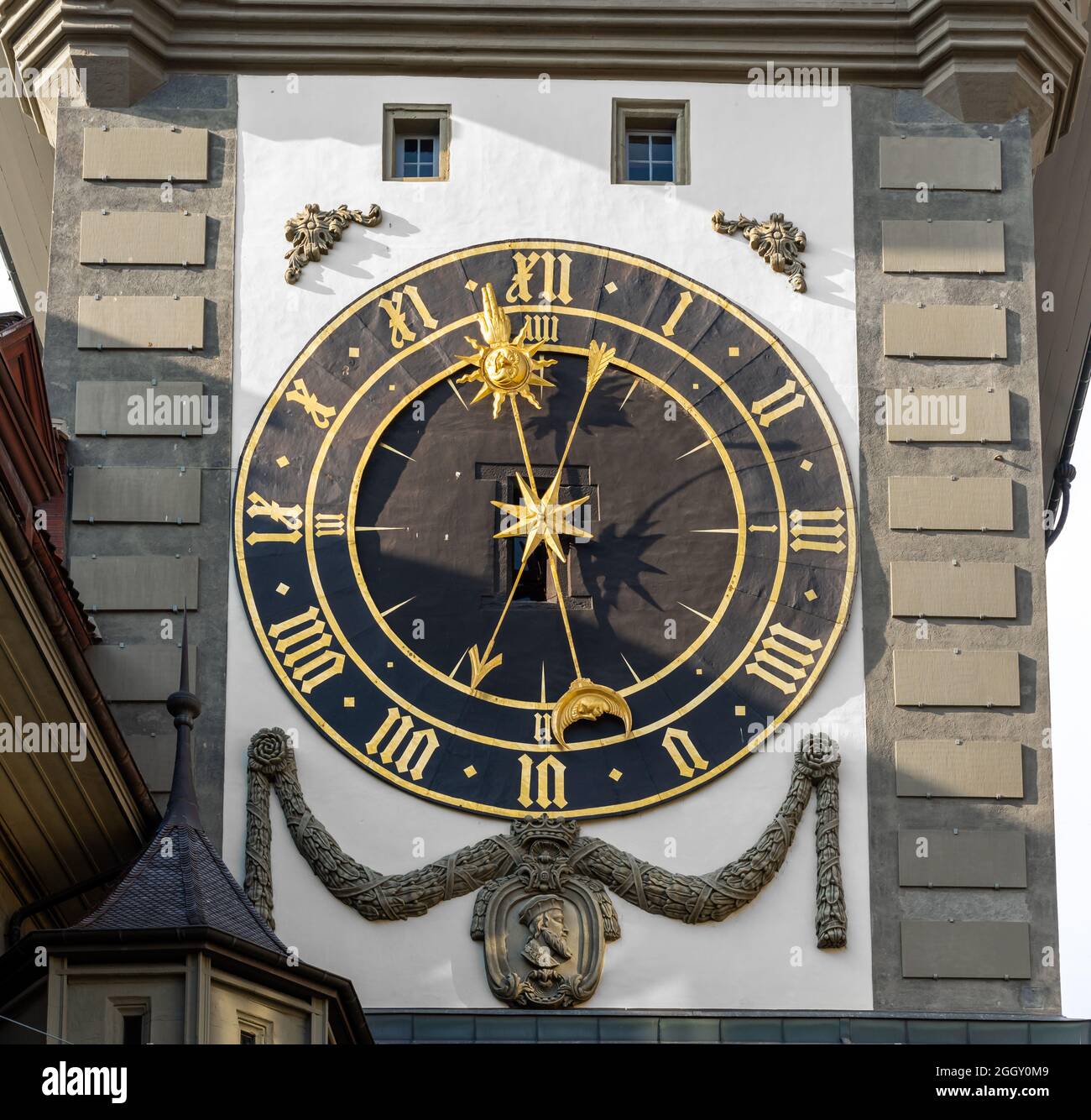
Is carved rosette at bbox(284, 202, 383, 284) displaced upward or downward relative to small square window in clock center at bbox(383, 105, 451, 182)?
downward

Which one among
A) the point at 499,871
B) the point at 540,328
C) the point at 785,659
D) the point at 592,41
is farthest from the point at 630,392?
the point at 499,871

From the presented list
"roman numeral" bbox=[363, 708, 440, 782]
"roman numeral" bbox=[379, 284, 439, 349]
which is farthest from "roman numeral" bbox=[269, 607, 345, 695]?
"roman numeral" bbox=[379, 284, 439, 349]

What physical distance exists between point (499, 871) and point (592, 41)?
233 inches

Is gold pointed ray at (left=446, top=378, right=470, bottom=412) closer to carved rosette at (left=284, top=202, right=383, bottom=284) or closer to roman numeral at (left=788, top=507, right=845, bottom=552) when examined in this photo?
carved rosette at (left=284, top=202, right=383, bottom=284)

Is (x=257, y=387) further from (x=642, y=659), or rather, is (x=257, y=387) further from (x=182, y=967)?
(x=182, y=967)

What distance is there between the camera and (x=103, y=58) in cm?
2364

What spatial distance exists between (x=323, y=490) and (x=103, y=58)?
3500mm

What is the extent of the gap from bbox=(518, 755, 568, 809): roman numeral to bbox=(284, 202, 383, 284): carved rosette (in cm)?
375

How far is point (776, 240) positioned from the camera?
23.2 m

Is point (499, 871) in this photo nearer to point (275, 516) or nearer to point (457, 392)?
point (275, 516)

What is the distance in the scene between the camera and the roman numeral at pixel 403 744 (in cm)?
2191

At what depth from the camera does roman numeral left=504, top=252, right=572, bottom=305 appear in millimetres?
23109

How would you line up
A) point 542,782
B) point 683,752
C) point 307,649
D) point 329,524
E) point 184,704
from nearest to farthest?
point 184,704, point 542,782, point 683,752, point 307,649, point 329,524
